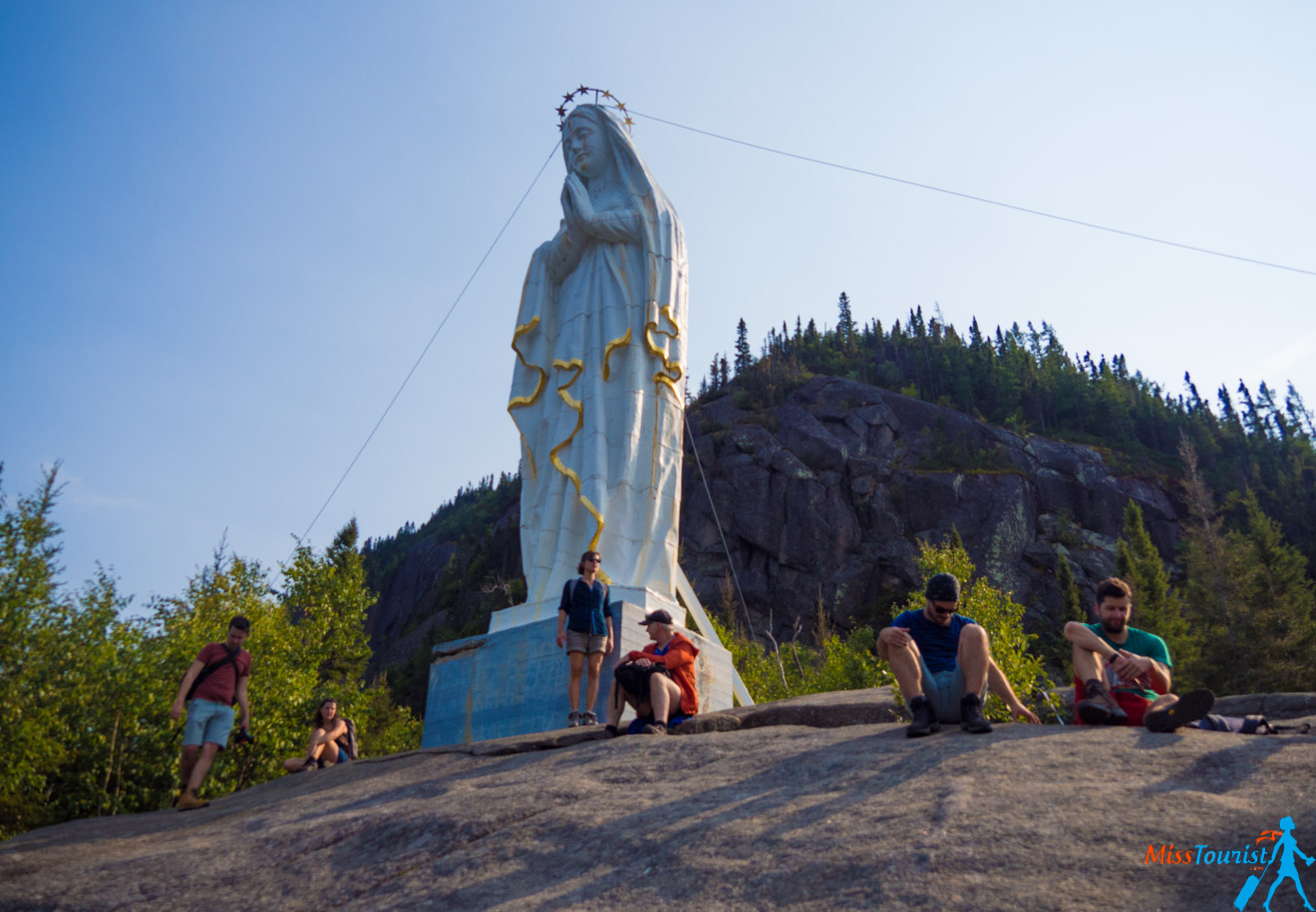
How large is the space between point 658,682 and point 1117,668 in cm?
276

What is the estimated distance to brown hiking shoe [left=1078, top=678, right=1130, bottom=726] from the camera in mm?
4684

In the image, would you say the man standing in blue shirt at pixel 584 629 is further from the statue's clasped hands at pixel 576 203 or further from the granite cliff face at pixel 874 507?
the granite cliff face at pixel 874 507

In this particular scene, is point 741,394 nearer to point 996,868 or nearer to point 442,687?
point 442,687

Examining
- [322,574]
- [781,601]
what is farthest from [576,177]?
[781,601]

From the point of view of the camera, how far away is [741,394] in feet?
226

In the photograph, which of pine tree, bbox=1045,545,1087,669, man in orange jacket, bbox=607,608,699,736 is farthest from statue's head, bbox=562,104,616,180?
pine tree, bbox=1045,545,1087,669

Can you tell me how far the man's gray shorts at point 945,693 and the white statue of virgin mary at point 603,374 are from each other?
4902 mm

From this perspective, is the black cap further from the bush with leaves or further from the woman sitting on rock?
the bush with leaves

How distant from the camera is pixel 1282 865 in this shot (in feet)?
8.93

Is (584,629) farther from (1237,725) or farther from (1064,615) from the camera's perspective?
(1064,615)

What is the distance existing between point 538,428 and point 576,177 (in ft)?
10.5

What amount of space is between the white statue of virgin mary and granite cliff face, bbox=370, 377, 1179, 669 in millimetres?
40465

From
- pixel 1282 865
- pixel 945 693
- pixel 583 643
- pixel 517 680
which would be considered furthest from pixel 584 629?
pixel 1282 865

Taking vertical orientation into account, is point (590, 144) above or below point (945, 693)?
above
